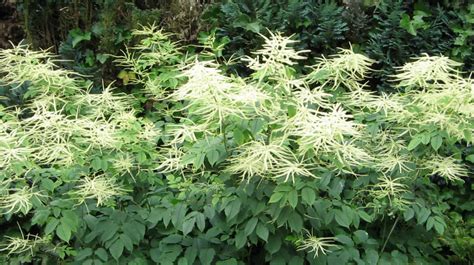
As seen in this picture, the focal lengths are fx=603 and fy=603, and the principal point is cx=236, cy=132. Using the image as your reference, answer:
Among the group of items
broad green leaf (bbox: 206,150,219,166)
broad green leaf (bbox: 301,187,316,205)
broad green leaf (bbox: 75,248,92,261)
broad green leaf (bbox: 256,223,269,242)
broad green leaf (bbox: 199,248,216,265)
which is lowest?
broad green leaf (bbox: 75,248,92,261)

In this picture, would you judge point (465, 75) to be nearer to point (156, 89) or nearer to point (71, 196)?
point (156, 89)

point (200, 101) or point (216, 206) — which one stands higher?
point (200, 101)

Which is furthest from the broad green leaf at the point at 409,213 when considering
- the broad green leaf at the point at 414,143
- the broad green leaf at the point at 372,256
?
the broad green leaf at the point at 414,143

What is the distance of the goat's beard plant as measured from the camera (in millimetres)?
2672

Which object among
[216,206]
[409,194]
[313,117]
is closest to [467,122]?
[409,194]

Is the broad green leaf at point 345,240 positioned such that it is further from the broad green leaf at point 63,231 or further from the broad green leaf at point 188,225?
the broad green leaf at point 63,231

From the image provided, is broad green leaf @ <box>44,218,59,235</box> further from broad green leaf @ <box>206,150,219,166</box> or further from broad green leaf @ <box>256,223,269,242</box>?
broad green leaf @ <box>256,223,269,242</box>

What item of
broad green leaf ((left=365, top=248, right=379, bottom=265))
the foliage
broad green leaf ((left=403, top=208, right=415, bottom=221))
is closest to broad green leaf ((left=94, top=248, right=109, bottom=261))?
broad green leaf ((left=365, top=248, right=379, bottom=265))

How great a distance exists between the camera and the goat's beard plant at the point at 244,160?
2.67 m

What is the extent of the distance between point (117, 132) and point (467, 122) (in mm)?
1704

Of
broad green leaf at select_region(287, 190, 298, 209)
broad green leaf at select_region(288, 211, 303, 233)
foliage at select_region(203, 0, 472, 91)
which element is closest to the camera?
broad green leaf at select_region(287, 190, 298, 209)

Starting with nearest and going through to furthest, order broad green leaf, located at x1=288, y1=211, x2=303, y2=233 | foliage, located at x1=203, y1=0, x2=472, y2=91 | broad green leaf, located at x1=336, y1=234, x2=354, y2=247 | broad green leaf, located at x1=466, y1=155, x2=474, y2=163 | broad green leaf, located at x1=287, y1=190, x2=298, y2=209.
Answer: broad green leaf, located at x1=287, y1=190, x2=298, y2=209
broad green leaf, located at x1=288, y1=211, x2=303, y2=233
broad green leaf, located at x1=336, y1=234, x2=354, y2=247
broad green leaf, located at x1=466, y1=155, x2=474, y2=163
foliage, located at x1=203, y1=0, x2=472, y2=91

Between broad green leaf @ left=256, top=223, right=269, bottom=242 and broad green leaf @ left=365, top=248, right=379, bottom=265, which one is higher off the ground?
broad green leaf @ left=256, top=223, right=269, bottom=242

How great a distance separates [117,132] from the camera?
Answer: 2996mm
